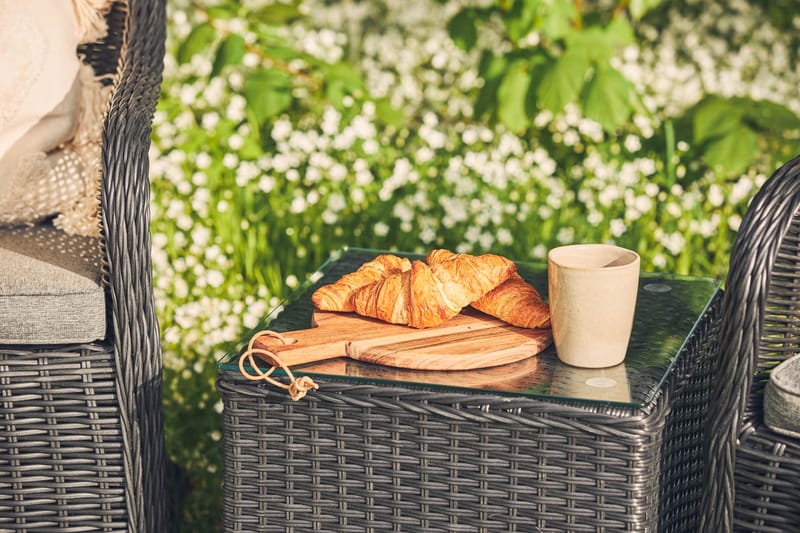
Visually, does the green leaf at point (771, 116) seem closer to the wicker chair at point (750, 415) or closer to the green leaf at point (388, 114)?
the green leaf at point (388, 114)

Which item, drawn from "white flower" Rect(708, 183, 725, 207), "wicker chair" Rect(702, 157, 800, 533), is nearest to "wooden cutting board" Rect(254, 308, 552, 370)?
"wicker chair" Rect(702, 157, 800, 533)

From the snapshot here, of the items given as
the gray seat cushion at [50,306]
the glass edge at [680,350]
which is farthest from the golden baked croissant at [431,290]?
the gray seat cushion at [50,306]

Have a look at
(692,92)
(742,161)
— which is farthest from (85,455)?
(692,92)

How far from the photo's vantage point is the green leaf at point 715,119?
290cm

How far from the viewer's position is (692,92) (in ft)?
12.6

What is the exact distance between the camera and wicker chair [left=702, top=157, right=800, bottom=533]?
1.50 meters

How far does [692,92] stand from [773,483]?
2.58 metres

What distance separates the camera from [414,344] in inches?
63.3

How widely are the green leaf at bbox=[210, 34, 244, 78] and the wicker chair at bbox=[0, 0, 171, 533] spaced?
1.09 meters

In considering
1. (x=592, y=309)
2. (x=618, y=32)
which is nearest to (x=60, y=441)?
(x=592, y=309)

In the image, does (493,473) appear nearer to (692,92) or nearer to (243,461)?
(243,461)

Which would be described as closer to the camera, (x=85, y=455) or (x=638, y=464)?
(x=638, y=464)

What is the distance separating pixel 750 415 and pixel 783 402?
8 cm

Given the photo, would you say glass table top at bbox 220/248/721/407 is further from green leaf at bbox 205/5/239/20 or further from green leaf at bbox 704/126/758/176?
green leaf at bbox 205/5/239/20
